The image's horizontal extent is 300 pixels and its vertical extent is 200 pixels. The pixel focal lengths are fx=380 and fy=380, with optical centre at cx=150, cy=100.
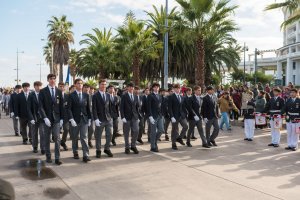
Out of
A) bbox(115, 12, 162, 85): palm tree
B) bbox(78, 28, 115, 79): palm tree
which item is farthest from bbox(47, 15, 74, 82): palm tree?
bbox(115, 12, 162, 85): palm tree

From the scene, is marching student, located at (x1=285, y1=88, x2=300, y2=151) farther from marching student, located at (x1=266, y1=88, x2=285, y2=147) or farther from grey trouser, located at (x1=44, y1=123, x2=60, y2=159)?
grey trouser, located at (x1=44, y1=123, x2=60, y2=159)

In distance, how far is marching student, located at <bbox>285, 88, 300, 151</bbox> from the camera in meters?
10.8

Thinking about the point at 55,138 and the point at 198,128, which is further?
the point at 198,128

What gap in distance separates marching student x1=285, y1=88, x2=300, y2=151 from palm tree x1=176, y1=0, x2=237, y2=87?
356 inches

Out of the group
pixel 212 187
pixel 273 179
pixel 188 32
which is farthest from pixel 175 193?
pixel 188 32

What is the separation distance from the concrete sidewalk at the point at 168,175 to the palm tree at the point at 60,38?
39.8m

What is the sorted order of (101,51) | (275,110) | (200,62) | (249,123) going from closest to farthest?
(275,110) < (249,123) < (200,62) < (101,51)

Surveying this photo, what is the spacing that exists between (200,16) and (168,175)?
13.4 m

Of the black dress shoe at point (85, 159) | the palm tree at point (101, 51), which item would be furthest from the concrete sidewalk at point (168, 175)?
the palm tree at point (101, 51)

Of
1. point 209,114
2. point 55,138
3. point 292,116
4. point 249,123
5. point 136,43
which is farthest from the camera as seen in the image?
point 136,43

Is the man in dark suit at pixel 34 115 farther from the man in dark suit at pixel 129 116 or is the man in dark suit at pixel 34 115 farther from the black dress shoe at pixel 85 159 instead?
the man in dark suit at pixel 129 116

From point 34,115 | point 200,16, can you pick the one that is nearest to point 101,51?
point 200,16

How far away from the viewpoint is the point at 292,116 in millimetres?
10891

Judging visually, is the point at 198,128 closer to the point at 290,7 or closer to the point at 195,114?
the point at 195,114
